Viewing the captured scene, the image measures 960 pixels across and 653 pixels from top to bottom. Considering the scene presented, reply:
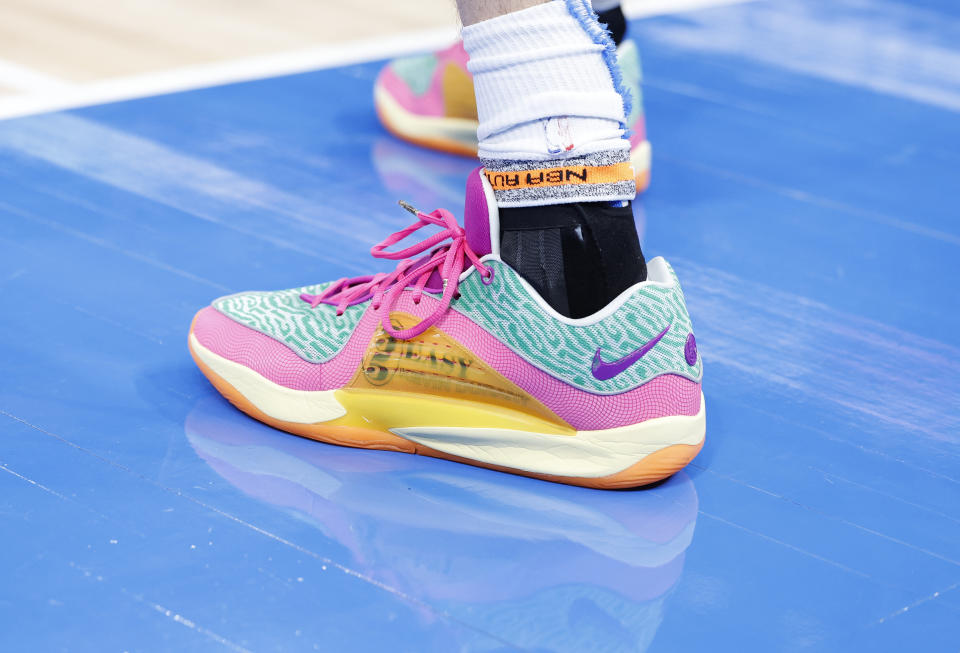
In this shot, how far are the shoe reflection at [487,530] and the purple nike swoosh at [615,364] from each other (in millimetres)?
118

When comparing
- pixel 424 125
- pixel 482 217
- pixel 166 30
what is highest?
pixel 482 217

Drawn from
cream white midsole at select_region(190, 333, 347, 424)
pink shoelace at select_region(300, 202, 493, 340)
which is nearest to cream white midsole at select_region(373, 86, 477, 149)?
pink shoelace at select_region(300, 202, 493, 340)

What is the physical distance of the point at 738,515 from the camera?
1108 millimetres

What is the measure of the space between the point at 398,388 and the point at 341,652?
0.34m

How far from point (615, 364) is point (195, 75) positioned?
1470mm

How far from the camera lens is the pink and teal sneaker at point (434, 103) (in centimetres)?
208

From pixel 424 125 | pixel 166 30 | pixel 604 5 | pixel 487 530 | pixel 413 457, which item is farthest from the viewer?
pixel 166 30

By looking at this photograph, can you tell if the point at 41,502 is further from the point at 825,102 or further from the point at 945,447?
the point at 825,102

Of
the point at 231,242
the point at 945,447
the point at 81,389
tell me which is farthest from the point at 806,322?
the point at 81,389

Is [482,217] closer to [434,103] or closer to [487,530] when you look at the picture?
[487,530]

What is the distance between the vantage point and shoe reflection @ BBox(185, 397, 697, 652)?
0.96 m

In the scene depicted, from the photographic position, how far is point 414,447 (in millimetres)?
1184

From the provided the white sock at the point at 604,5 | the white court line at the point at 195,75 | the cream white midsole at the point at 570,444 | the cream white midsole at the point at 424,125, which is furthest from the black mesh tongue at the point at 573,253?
the white court line at the point at 195,75

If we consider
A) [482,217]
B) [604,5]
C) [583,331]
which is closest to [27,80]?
[604,5]
